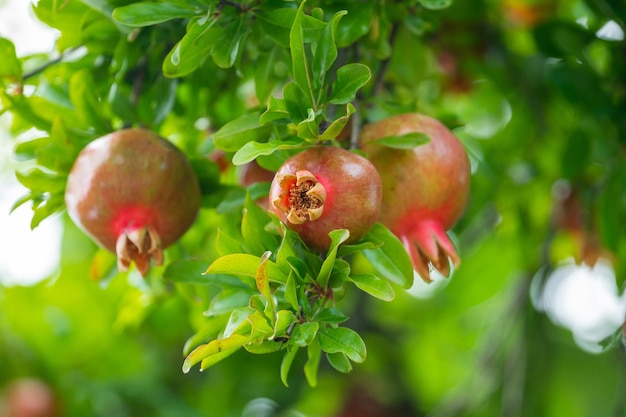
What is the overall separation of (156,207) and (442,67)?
845 mm

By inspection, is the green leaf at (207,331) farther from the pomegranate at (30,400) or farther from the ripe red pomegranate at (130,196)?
the pomegranate at (30,400)

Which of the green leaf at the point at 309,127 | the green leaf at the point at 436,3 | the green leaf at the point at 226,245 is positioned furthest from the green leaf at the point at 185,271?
the green leaf at the point at 436,3

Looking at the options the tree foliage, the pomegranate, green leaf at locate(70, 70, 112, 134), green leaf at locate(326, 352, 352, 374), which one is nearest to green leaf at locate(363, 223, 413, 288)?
the tree foliage

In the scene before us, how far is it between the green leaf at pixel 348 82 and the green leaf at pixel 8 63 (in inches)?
15.4

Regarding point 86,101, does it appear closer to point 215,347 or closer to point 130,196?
point 130,196

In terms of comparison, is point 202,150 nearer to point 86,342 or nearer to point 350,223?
point 350,223

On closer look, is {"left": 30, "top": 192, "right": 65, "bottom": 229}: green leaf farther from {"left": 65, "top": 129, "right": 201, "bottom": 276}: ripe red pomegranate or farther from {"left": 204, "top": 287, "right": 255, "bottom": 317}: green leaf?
{"left": 204, "top": 287, "right": 255, "bottom": 317}: green leaf

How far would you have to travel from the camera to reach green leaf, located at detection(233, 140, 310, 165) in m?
0.70

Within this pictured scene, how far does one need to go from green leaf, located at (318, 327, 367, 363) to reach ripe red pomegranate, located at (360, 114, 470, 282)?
0.16 meters

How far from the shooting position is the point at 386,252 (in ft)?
2.60

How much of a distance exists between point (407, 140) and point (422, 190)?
0.06 meters

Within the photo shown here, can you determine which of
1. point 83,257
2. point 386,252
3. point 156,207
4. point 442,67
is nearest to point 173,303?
point 156,207

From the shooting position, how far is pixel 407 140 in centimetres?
81

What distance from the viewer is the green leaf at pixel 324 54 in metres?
0.73
